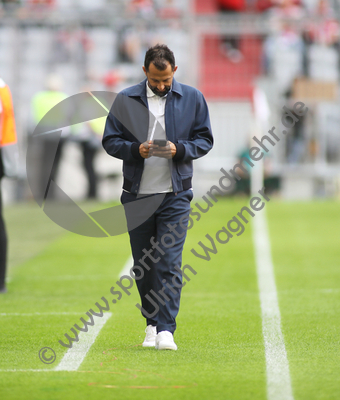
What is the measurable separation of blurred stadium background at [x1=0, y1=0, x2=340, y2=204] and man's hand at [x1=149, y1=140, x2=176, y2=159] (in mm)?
13619

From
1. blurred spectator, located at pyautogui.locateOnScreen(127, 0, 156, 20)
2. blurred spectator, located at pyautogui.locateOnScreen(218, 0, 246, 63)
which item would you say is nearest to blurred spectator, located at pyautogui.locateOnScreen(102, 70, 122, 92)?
blurred spectator, located at pyautogui.locateOnScreen(127, 0, 156, 20)

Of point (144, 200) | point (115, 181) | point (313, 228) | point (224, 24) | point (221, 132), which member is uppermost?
point (224, 24)

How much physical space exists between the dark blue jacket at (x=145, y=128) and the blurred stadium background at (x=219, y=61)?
13.4 m

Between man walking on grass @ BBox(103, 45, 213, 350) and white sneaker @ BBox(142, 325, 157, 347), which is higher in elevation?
man walking on grass @ BBox(103, 45, 213, 350)

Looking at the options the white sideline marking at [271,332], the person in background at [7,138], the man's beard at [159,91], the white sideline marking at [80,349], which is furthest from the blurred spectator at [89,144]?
the man's beard at [159,91]

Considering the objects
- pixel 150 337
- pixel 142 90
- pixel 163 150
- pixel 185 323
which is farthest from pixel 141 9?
pixel 150 337

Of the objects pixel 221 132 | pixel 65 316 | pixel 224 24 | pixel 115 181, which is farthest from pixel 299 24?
pixel 65 316

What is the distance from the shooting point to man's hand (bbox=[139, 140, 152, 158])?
4.34m

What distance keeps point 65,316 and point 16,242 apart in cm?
520

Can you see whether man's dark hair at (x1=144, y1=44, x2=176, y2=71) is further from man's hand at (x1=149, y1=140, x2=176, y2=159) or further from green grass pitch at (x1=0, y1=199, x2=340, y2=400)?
green grass pitch at (x1=0, y1=199, x2=340, y2=400)

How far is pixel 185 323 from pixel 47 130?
40.6 feet

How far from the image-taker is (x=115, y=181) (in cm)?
1742

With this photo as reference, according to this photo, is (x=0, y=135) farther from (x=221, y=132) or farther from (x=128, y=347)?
(x=221, y=132)

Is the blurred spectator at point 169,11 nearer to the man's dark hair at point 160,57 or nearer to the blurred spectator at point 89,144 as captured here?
the blurred spectator at point 89,144
